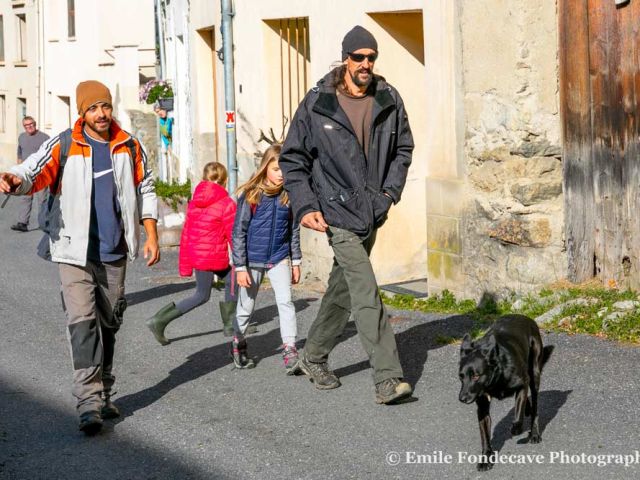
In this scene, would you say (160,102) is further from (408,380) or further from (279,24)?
(408,380)

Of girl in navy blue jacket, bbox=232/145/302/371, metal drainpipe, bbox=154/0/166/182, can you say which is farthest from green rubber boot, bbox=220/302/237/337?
metal drainpipe, bbox=154/0/166/182

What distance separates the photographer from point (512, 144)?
927cm

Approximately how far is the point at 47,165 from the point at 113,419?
4.95ft

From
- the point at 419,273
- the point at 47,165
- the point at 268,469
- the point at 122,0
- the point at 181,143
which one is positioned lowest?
the point at 268,469

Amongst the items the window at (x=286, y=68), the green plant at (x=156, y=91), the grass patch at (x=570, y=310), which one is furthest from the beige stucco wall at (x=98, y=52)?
the grass patch at (x=570, y=310)

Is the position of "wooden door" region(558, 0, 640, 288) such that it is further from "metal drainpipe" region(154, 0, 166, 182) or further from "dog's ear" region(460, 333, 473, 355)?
"metal drainpipe" region(154, 0, 166, 182)

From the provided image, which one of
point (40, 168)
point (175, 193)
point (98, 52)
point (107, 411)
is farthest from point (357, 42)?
point (98, 52)

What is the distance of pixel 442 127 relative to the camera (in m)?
10.0

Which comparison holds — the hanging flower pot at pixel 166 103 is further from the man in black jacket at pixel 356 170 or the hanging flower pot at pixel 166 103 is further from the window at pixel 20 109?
the window at pixel 20 109

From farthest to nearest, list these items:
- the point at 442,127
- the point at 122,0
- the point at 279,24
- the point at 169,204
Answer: the point at 122,0, the point at 169,204, the point at 279,24, the point at 442,127

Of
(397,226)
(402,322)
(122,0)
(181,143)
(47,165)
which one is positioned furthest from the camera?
(122,0)

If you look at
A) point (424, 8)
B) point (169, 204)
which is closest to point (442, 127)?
point (424, 8)

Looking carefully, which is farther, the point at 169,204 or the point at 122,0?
the point at 122,0

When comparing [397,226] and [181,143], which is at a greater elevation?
[181,143]
